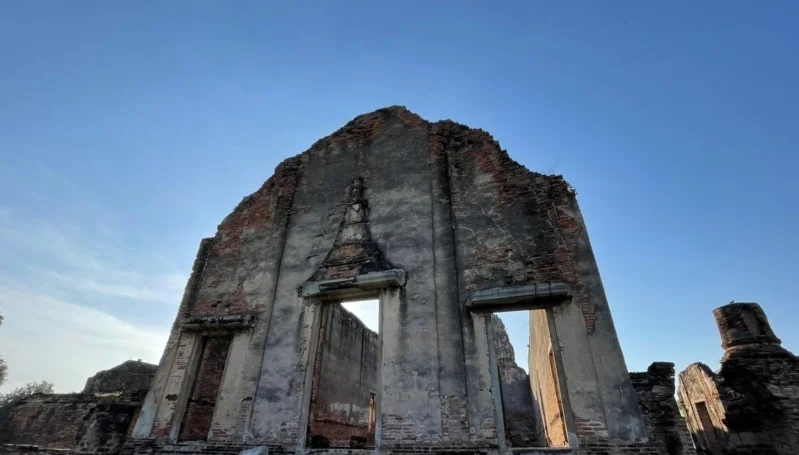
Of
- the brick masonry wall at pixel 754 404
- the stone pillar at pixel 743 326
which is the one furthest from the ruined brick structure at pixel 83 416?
the stone pillar at pixel 743 326

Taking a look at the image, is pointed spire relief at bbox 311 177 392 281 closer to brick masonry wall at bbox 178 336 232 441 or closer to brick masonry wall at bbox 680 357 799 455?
brick masonry wall at bbox 178 336 232 441

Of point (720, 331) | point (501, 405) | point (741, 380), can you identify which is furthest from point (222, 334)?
point (720, 331)

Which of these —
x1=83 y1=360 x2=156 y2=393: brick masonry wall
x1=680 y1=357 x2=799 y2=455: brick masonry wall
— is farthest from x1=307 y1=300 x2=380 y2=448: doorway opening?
x1=83 y1=360 x2=156 y2=393: brick masonry wall

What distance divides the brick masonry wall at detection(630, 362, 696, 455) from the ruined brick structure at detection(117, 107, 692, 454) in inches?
5.7

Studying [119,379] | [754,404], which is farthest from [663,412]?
[119,379]

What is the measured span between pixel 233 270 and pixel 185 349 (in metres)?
1.86

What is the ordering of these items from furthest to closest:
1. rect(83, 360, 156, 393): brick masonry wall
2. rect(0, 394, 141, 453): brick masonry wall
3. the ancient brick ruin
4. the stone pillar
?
rect(83, 360, 156, 393): brick masonry wall < rect(0, 394, 141, 453): brick masonry wall < the stone pillar < the ancient brick ruin

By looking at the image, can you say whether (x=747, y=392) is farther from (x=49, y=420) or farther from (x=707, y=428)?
(x=49, y=420)

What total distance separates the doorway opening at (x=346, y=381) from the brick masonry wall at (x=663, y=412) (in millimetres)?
4997

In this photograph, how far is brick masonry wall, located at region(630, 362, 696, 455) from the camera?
570cm

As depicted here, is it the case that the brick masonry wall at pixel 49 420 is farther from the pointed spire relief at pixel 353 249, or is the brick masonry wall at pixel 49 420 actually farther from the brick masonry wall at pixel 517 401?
the brick masonry wall at pixel 517 401

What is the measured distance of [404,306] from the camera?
708 cm

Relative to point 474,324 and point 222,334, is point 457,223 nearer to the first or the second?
point 474,324

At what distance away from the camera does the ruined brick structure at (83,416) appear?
7.14 meters
